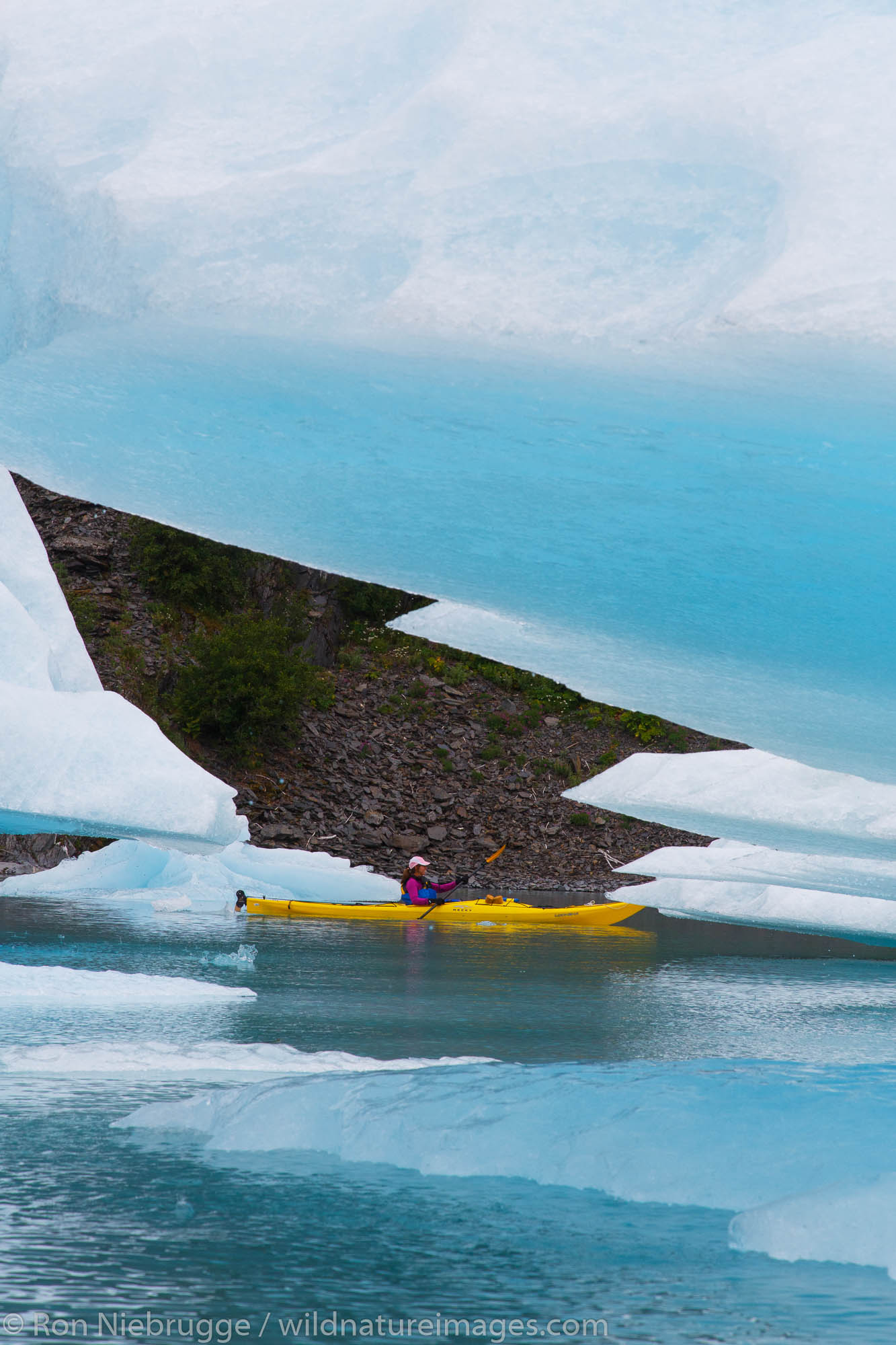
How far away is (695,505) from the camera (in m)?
4.72

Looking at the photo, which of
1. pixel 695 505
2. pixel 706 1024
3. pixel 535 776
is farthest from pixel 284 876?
pixel 535 776

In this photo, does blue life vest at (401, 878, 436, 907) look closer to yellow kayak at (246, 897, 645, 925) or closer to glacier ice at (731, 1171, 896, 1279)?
yellow kayak at (246, 897, 645, 925)

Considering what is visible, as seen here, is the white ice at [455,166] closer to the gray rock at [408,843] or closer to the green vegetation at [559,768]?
the gray rock at [408,843]

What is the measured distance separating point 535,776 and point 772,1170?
42366 mm

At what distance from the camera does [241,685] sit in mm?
40438

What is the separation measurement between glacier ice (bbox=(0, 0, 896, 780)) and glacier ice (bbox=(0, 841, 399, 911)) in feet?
59.8

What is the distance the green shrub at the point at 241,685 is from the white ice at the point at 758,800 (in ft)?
88.6

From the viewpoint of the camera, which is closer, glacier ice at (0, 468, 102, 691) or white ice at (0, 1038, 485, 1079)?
white ice at (0, 1038, 485, 1079)

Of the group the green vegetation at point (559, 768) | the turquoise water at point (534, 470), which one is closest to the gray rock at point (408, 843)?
the green vegetation at point (559, 768)

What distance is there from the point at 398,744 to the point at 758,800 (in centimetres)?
3395

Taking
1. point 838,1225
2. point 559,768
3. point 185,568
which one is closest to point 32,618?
point 838,1225

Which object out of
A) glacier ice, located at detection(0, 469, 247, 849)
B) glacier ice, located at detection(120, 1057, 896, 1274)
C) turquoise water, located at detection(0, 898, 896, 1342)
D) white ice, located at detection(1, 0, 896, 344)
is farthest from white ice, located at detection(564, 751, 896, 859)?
white ice, located at detection(1, 0, 896, 344)

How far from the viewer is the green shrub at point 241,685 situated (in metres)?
40.5

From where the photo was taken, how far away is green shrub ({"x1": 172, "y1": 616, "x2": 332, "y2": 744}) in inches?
1596
